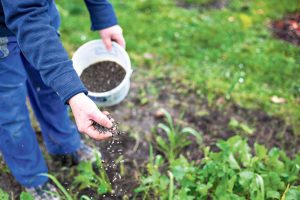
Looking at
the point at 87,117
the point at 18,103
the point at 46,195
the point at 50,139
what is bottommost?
the point at 46,195

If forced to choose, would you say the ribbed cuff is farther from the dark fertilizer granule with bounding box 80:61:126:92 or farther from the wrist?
the dark fertilizer granule with bounding box 80:61:126:92

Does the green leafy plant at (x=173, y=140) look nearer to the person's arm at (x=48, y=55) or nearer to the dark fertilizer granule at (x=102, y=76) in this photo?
the dark fertilizer granule at (x=102, y=76)

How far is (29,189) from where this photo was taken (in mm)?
2273

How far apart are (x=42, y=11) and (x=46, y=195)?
1.08 m

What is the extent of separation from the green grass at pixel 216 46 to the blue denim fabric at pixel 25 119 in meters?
1.13

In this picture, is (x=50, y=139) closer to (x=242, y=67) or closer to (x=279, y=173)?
(x=279, y=173)

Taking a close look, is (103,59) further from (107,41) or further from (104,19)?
(104,19)

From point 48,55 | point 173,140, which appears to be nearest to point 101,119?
point 48,55

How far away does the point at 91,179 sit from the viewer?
2.29 metres

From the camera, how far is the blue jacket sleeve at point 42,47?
157 cm

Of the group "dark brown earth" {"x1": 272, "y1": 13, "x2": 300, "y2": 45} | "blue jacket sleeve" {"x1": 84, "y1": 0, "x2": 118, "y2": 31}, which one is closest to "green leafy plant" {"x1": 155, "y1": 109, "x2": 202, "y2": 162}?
"blue jacket sleeve" {"x1": 84, "y1": 0, "x2": 118, "y2": 31}

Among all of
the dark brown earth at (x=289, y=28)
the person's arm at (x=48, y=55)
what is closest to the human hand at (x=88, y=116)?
the person's arm at (x=48, y=55)

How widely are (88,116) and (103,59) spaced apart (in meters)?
0.90

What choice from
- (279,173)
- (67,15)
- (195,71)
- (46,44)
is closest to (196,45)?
(195,71)
